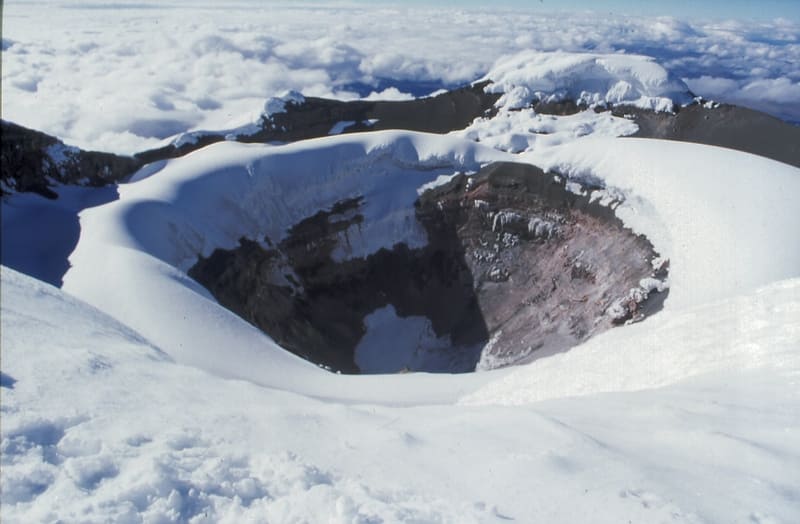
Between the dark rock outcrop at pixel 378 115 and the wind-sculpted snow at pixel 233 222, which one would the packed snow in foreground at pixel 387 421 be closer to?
the wind-sculpted snow at pixel 233 222

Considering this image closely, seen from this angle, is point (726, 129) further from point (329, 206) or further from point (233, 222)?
point (233, 222)

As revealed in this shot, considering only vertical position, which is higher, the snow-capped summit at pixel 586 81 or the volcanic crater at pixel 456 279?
the snow-capped summit at pixel 586 81

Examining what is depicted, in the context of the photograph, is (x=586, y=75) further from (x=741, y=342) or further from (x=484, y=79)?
(x=741, y=342)

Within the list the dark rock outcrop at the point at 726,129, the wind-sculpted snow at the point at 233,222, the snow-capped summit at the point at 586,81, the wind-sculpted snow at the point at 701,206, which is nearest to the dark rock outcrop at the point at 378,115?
the snow-capped summit at the point at 586,81

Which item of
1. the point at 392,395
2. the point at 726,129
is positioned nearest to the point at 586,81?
the point at 726,129

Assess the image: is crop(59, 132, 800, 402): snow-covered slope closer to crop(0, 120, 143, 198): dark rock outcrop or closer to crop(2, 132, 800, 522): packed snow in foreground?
crop(2, 132, 800, 522): packed snow in foreground

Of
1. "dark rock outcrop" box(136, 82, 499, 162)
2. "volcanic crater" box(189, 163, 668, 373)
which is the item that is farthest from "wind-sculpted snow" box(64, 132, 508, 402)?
"dark rock outcrop" box(136, 82, 499, 162)
